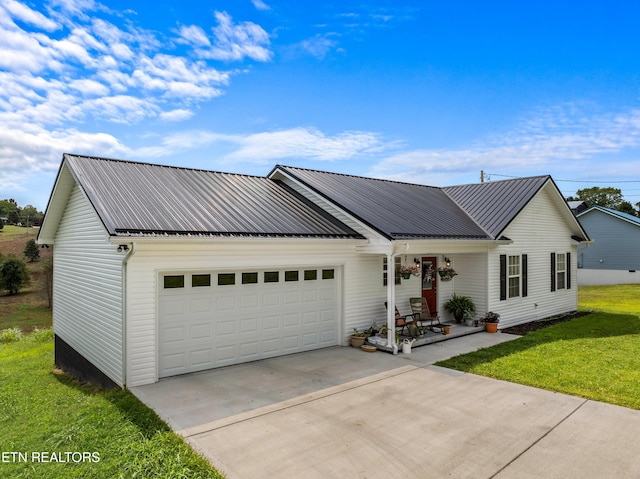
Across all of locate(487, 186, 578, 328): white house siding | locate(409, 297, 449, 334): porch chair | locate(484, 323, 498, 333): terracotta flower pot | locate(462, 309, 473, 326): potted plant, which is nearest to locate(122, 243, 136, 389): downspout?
locate(409, 297, 449, 334): porch chair

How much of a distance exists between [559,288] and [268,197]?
1256cm

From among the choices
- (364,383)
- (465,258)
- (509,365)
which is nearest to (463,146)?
(465,258)

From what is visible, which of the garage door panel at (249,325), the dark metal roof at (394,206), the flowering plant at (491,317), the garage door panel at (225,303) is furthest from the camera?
the flowering plant at (491,317)

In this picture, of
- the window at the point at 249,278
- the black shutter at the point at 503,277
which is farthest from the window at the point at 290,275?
the black shutter at the point at 503,277

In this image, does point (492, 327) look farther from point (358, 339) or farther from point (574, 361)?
point (358, 339)

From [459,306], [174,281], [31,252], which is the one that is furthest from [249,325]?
[31,252]

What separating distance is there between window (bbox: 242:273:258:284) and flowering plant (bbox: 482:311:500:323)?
766cm

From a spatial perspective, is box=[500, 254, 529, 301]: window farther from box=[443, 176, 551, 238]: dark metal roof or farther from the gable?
the gable

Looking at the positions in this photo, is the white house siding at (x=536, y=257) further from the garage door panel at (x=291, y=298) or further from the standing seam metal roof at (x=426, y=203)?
the garage door panel at (x=291, y=298)

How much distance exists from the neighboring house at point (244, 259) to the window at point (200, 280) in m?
0.02

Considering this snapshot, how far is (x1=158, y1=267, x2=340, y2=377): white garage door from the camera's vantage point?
7863 mm

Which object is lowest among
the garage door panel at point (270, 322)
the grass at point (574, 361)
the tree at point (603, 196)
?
the grass at point (574, 361)

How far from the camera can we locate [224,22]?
1097cm

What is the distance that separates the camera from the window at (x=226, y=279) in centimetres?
850
